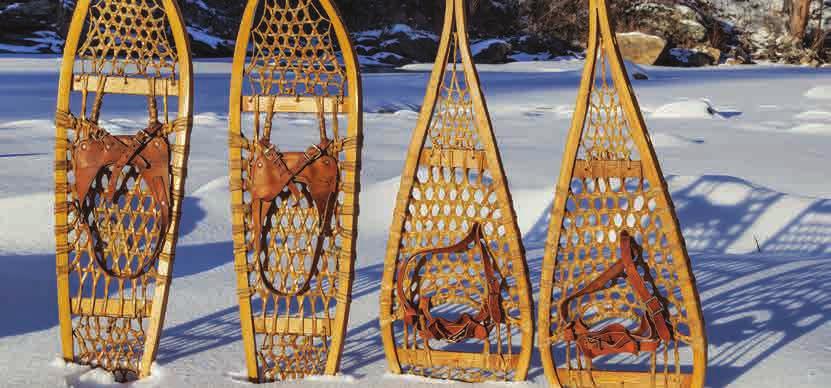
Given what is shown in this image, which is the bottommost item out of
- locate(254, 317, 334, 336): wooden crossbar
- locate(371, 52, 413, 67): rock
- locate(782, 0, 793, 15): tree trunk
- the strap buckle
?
locate(254, 317, 334, 336): wooden crossbar

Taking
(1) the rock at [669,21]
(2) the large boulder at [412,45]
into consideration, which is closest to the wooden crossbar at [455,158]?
(2) the large boulder at [412,45]

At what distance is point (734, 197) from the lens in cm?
471

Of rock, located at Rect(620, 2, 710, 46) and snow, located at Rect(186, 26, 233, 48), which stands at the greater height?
rock, located at Rect(620, 2, 710, 46)

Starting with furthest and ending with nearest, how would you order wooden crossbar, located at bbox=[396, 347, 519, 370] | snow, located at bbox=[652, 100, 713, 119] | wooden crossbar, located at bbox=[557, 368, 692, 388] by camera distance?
1. snow, located at bbox=[652, 100, 713, 119]
2. wooden crossbar, located at bbox=[396, 347, 519, 370]
3. wooden crossbar, located at bbox=[557, 368, 692, 388]

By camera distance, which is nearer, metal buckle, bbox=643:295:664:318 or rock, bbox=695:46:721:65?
metal buckle, bbox=643:295:664:318

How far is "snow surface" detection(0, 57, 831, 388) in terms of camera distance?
105 inches

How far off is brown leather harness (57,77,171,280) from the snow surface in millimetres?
455

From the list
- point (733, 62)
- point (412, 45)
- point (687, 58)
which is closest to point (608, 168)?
point (412, 45)

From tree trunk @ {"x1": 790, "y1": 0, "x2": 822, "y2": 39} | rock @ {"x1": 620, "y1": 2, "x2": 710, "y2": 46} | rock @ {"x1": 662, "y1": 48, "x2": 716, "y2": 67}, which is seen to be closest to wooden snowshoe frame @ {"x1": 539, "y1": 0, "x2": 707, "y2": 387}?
rock @ {"x1": 662, "y1": 48, "x2": 716, "y2": 67}

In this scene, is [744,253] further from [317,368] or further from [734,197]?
[317,368]

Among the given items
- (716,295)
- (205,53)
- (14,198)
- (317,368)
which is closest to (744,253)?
(716,295)

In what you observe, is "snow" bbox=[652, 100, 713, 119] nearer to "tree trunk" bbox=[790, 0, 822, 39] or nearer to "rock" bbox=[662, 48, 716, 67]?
"rock" bbox=[662, 48, 716, 67]

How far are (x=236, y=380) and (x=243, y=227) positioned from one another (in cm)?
44

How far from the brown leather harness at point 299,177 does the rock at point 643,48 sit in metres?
13.8
